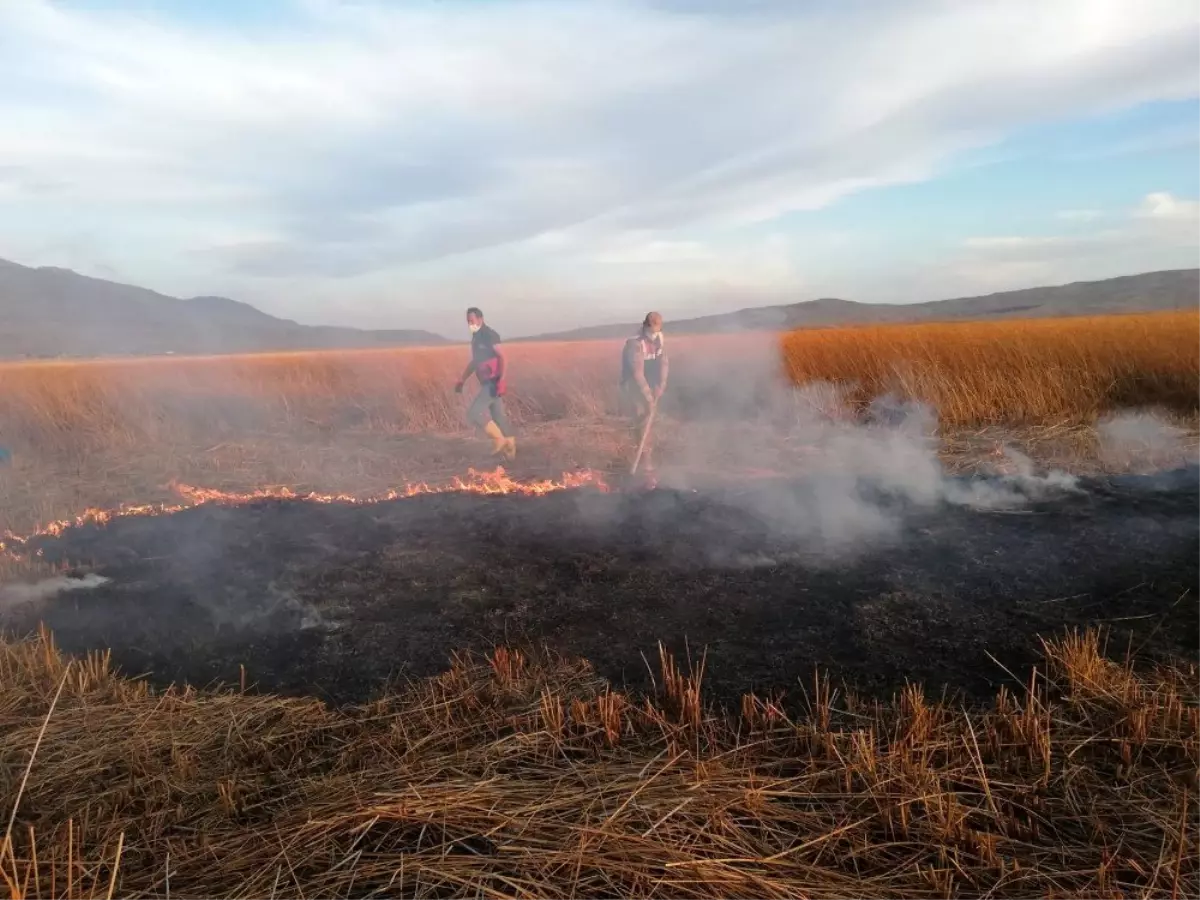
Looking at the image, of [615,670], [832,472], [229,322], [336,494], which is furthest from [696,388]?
[229,322]

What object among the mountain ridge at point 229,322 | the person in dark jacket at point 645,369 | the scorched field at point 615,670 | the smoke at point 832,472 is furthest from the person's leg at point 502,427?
the mountain ridge at point 229,322

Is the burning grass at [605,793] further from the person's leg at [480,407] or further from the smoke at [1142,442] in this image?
the person's leg at [480,407]

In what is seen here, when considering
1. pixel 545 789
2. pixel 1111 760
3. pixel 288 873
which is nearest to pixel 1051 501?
pixel 1111 760

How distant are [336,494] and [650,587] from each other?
4.75 metres

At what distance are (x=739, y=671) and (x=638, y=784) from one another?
4.45ft

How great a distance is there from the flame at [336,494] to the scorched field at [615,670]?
0.06 meters

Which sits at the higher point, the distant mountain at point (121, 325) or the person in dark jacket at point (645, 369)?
the distant mountain at point (121, 325)

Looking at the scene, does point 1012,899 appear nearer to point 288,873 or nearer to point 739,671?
point 739,671

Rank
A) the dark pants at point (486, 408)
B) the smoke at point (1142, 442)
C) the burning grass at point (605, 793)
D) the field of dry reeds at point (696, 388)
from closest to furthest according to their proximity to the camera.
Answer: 1. the burning grass at point (605, 793)
2. the smoke at point (1142, 442)
3. the dark pants at point (486, 408)
4. the field of dry reeds at point (696, 388)

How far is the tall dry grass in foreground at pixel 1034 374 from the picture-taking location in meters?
10.8

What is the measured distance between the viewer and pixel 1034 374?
11438mm

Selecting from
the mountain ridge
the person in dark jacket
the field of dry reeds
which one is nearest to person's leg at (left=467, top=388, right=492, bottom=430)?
the person in dark jacket

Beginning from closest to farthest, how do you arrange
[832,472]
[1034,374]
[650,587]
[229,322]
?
[650,587] < [832,472] < [1034,374] < [229,322]

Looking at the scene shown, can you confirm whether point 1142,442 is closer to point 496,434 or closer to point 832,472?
point 832,472
